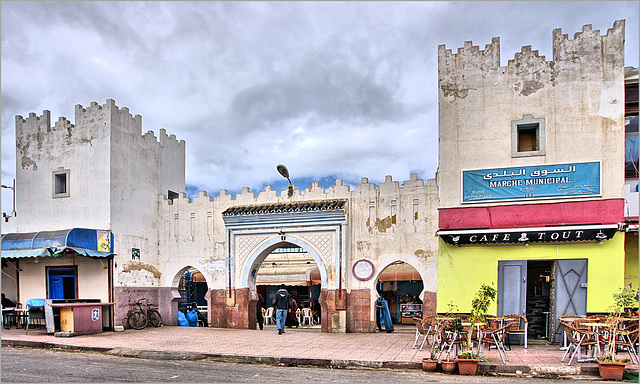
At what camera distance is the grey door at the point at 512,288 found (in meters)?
12.2

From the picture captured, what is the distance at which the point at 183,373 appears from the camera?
924 cm

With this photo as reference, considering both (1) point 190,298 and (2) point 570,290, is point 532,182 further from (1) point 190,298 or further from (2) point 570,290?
(1) point 190,298

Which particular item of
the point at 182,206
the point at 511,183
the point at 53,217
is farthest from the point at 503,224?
the point at 53,217

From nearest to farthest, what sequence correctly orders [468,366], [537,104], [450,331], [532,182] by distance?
[468,366]
[450,331]
[532,182]
[537,104]

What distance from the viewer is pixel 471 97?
13023mm

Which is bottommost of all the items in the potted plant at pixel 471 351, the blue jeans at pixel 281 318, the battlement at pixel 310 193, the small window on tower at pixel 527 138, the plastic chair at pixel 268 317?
the plastic chair at pixel 268 317

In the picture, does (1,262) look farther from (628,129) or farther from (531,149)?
(628,129)

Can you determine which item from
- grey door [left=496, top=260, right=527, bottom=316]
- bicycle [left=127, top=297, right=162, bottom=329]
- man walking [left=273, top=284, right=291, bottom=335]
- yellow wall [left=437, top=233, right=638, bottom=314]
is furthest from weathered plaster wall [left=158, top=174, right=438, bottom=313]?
grey door [left=496, top=260, right=527, bottom=316]

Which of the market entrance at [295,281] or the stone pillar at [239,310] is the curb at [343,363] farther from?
the market entrance at [295,281]

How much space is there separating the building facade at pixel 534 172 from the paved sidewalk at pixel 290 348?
182 centimetres

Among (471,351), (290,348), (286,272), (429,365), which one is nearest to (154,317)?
(286,272)

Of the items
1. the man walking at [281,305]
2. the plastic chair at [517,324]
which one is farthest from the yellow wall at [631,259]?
the man walking at [281,305]

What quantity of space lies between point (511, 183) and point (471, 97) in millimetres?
2309

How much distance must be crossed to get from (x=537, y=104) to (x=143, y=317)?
12.9m
